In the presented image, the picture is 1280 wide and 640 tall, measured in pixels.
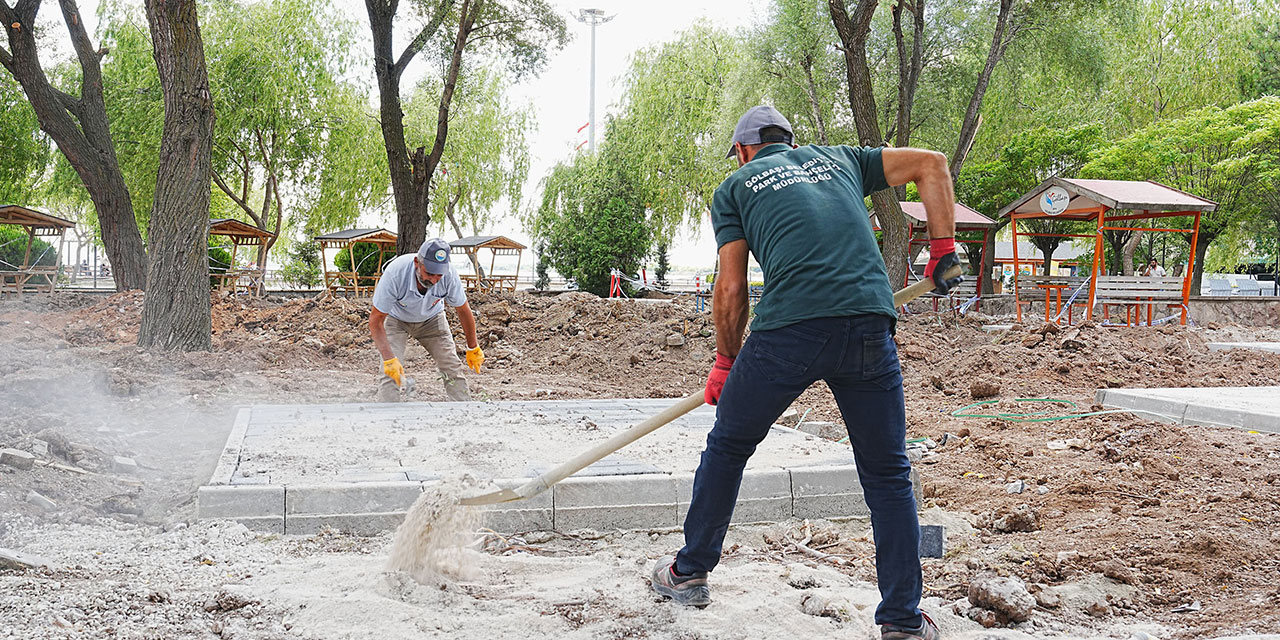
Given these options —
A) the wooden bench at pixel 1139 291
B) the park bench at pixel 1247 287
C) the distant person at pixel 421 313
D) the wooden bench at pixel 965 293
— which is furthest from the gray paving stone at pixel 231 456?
the park bench at pixel 1247 287

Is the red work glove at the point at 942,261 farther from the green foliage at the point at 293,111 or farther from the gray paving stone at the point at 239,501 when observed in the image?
the green foliage at the point at 293,111

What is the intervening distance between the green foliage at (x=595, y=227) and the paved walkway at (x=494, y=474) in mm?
23285

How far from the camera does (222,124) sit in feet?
84.1

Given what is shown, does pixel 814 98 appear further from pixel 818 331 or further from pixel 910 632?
pixel 910 632

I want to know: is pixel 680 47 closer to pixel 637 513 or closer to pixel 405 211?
pixel 405 211

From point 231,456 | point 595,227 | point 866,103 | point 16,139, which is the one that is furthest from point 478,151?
point 231,456

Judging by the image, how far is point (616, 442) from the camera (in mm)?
3412

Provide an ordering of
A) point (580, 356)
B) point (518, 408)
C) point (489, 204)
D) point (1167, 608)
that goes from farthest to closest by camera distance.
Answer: point (489, 204) → point (580, 356) → point (518, 408) → point (1167, 608)

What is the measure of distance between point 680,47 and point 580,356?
2062cm

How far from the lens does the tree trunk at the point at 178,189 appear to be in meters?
9.64

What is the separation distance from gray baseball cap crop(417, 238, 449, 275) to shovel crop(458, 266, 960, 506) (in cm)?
344

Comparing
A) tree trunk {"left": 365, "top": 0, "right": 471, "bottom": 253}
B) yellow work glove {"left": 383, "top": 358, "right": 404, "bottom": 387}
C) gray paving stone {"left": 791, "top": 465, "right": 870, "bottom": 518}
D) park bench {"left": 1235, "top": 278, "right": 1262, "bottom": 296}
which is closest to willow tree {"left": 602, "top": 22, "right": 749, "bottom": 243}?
tree trunk {"left": 365, "top": 0, "right": 471, "bottom": 253}

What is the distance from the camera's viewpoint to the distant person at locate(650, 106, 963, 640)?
286cm

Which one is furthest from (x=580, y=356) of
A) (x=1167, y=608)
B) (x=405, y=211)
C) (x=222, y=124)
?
(x=222, y=124)
